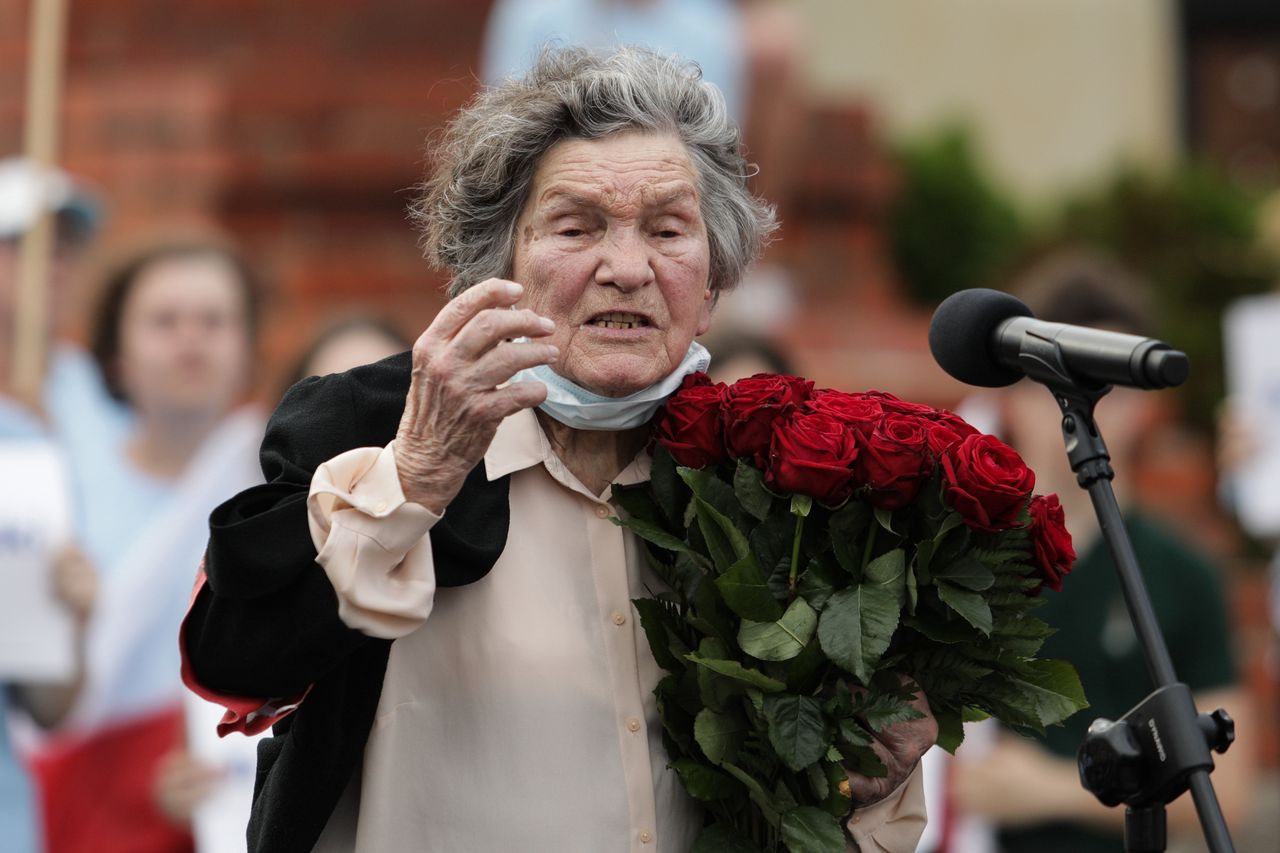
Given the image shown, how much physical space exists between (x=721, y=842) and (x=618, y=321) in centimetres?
80

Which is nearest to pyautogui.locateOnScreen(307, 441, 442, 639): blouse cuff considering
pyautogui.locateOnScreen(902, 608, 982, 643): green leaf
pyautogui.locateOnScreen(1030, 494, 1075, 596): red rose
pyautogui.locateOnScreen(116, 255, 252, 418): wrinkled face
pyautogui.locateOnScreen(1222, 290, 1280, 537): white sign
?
pyautogui.locateOnScreen(902, 608, 982, 643): green leaf

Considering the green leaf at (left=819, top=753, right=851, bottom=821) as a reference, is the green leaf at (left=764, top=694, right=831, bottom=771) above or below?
above

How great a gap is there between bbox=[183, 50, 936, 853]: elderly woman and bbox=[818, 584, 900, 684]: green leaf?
0.19 meters

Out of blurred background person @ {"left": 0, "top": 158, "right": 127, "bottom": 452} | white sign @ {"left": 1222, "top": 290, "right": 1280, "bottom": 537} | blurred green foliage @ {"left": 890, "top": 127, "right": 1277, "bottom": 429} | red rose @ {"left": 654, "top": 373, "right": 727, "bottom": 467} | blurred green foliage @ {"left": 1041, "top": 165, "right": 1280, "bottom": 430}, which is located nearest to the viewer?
red rose @ {"left": 654, "top": 373, "right": 727, "bottom": 467}

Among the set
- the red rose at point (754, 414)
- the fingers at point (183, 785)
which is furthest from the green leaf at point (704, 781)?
the fingers at point (183, 785)

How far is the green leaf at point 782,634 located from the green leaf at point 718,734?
0.40 ft

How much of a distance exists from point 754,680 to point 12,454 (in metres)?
3.58

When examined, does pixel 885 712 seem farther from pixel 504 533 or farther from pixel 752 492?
pixel 504 533

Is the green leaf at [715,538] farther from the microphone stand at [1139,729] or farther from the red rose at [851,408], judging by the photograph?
the microphone stand at [1139,729]

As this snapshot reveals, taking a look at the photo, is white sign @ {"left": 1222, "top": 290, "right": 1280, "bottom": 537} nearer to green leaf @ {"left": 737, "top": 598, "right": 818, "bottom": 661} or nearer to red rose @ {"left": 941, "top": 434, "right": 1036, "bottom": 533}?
red rose @ {"left": 941, "top": 434, "right": 1036, "bottom": 533}

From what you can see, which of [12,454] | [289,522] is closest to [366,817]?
[289,522]

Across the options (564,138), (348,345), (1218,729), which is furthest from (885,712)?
(348,345)

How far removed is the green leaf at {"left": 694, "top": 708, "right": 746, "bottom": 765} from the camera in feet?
9.26

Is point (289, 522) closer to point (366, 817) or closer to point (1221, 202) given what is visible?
point (366, 817)
